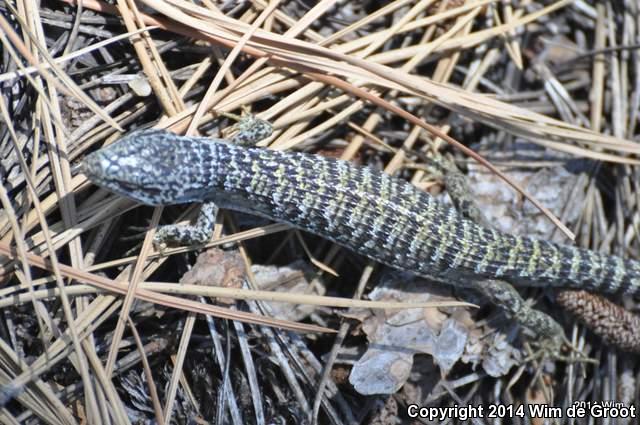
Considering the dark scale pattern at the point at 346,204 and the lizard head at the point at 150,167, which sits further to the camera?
the dark scale pattern at the point at 346,204

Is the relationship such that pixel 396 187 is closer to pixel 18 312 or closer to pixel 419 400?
pixel 419 400

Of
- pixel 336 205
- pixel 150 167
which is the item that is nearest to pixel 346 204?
pixel 336 205

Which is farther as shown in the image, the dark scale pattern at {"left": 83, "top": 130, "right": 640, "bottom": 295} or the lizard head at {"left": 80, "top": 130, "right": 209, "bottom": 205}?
the dark scale pattern at {"left": 83, "top": 130, "right": 640, "bottom": 295}

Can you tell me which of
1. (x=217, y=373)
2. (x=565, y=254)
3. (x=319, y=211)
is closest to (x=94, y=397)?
(x=217, y=373)

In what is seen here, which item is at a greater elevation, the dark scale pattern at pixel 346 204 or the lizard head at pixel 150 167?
the lizard head at pixel 150 167

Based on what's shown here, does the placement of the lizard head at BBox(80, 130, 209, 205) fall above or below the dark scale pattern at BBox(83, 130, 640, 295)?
above

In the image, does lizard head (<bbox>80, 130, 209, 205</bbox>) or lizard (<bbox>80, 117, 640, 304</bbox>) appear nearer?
lizard head (<bbox>80, 130, 209, 205</bbox>)

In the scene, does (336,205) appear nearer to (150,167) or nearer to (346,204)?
(346,204)
